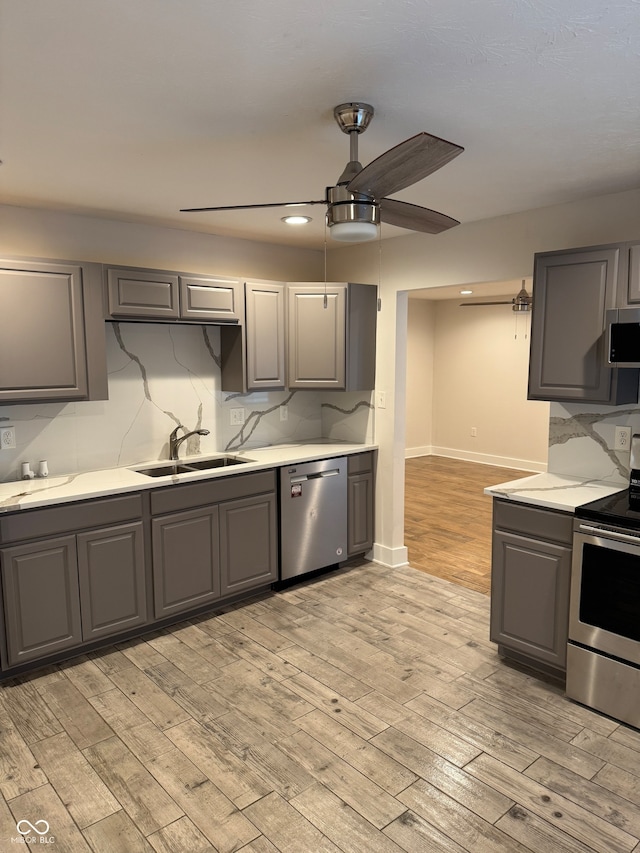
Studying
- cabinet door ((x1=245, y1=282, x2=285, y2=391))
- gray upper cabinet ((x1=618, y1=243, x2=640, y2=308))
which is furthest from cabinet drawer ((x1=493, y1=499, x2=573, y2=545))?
cabinet door ((x1=245, y1=282, x2=285, y2=391))

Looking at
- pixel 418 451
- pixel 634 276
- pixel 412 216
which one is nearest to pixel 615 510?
pixel 634 276

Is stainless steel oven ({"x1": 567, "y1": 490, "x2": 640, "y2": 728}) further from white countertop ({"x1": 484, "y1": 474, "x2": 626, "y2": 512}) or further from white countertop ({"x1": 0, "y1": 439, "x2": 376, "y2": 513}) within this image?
white countertop ({"x1": 0, "y1": 439, "x2": 376, "y2": 513})

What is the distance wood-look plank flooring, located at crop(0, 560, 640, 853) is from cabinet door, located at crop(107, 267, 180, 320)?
1.89m

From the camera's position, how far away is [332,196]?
6.89 ft

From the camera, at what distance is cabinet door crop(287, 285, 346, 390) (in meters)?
4.15

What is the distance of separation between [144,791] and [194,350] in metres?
2.69

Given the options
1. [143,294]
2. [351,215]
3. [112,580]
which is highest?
[351,215]

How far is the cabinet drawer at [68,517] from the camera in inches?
110

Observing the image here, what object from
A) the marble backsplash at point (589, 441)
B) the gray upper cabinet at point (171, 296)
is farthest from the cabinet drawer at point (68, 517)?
the marble backsplash at point (589, 441)

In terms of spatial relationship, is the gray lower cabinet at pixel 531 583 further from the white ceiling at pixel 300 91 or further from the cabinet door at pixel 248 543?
the white ceiling at pixel 300 91

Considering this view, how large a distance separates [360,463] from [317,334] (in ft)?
3.32

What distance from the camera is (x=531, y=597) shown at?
2912 millimetres

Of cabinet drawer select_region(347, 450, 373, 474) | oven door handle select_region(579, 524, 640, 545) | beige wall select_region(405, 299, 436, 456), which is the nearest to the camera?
oven door handle select_region(579, 524, 640, 545)

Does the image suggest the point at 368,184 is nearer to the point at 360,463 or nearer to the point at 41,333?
the point at 41,333
